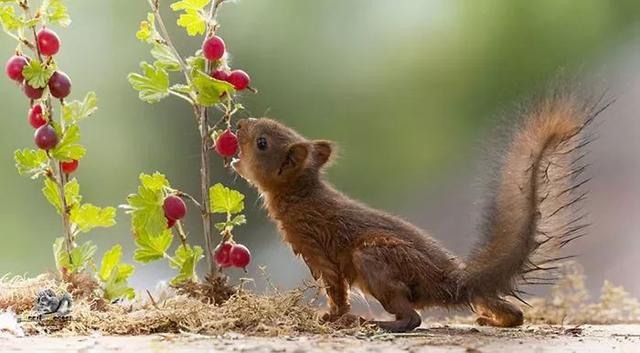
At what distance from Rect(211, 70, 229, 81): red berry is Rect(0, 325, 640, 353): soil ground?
0.67 metres

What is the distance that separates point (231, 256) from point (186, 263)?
117mm

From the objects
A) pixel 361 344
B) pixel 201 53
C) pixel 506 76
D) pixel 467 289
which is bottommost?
pixel 361 344

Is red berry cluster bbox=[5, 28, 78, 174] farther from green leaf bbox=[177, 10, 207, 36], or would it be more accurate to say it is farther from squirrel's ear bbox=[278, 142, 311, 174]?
squirrel's ear bbox=[278, 142, 311, 174]

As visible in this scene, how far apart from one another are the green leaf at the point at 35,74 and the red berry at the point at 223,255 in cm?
58

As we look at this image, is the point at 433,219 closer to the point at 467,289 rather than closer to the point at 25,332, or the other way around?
the point at 467,289

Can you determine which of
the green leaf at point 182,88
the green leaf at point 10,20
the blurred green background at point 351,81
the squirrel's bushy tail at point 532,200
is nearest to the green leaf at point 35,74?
the green leaf at point 10,20

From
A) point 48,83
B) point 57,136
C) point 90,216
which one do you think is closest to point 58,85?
point 48,83

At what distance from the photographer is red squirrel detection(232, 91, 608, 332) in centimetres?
205

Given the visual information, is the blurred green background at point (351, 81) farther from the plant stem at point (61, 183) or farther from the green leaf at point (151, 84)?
the green leaf at point (151, 84)

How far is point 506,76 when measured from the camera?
120 inches

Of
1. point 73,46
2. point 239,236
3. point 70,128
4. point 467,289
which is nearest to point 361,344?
point 467,289

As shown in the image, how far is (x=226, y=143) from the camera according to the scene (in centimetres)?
228

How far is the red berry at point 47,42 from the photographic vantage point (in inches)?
89.7

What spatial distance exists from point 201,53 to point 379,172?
936 millimetres
